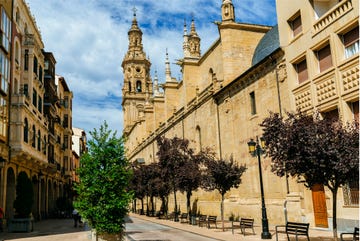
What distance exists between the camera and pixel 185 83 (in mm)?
41656

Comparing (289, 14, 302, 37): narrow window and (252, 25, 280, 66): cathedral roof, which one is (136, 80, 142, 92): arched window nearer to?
(252, 25, 280, 66): cathedral roof

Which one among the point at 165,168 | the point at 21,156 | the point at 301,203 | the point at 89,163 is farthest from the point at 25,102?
the point at 301,203

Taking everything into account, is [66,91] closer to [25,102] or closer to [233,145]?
[25,102]

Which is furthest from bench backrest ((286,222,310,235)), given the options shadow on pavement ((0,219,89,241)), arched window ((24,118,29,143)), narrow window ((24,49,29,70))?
narrow window ((24,49,29,70))

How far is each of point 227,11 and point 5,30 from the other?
1694cm

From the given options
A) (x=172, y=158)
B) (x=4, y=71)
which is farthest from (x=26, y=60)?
(x=172, y=158)

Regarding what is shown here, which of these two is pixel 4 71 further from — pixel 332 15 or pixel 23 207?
pixel 332 15

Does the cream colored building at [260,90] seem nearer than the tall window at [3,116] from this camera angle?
Yes

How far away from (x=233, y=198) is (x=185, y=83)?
58.9ft

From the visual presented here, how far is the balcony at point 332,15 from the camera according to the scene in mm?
15298

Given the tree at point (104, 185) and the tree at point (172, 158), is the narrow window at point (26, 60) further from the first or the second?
the tree at point (104, 185)

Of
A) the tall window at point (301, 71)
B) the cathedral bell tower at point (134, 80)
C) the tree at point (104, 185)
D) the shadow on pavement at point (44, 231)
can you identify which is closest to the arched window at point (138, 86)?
the cathedral bell tower at point (134, 80)

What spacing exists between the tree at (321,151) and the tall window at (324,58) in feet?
17.9

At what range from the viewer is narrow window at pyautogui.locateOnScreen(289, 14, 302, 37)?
751 inches
